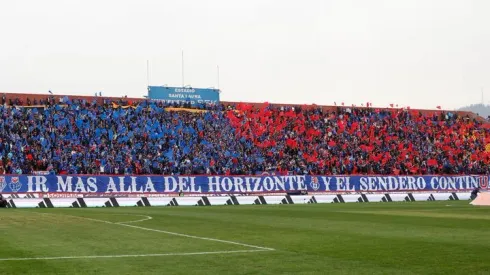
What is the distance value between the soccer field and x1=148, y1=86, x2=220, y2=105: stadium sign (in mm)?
47176

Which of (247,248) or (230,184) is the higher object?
(247,248)

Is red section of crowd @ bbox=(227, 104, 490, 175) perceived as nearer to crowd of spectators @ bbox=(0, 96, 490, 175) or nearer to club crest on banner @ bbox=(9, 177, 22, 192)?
crowd of spectators @ bbox=(0, 96, 490, 175)

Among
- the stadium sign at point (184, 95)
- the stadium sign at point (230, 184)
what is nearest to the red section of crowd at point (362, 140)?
the stadium sign at point (230, 184)

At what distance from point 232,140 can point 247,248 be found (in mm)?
49749

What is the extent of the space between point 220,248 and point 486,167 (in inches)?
2408

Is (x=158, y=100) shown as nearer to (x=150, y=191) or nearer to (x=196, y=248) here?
(x=150, y=191)

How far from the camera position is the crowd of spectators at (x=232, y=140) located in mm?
56469

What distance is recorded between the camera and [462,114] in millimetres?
85875

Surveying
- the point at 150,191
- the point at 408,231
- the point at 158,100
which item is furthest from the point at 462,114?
the point at 408,231

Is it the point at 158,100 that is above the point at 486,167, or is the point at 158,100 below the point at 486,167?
above

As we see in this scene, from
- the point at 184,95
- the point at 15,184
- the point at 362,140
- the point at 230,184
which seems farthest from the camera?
the point at 184,95

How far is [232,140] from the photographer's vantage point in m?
66.1

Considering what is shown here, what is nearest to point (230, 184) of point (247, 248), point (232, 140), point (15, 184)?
point (232, 140)

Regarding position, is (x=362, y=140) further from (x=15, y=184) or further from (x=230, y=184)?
(x=15, y=184)
